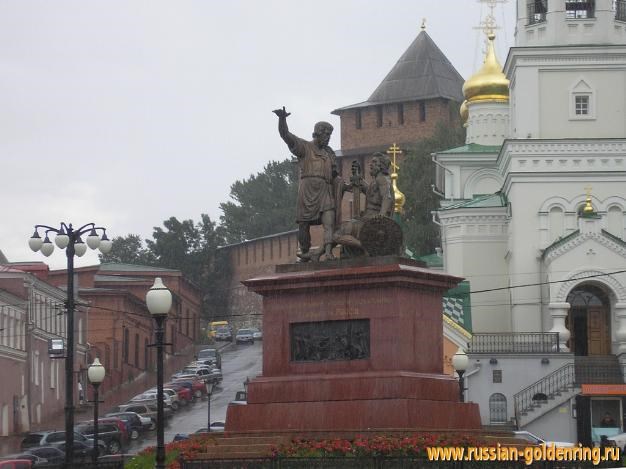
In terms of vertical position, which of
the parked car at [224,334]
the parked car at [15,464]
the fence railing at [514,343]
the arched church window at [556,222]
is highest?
the arched church window at [556,222]

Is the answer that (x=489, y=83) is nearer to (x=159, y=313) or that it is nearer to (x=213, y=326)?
(x=213, y=326)

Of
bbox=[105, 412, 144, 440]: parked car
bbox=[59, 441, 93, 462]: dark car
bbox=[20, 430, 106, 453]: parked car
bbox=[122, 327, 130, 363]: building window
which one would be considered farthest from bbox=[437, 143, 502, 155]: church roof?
bbox=[59, 441, 93, 462]: dark car

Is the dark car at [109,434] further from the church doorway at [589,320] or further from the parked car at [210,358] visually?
the parked car at [210,358]

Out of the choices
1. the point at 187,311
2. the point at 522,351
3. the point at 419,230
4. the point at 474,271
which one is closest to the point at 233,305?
the point at 187,311

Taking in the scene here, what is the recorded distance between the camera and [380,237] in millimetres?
30562

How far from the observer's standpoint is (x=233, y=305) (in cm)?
14088

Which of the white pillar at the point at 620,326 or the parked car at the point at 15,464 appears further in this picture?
the white pillar at the point at 620,326

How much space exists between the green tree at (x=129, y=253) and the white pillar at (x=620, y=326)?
84581 mm

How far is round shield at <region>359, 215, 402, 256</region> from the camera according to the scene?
3052 centimetres

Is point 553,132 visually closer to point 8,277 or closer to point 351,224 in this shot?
point 8,277

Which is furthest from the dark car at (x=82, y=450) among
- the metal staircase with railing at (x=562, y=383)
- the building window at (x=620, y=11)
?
the building window at (x=620, y=11)

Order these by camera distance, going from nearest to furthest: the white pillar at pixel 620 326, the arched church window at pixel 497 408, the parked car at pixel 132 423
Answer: the arched church window at pixel 497 408, the parked car at pixel 132 423, the white pillar at pixel 620 326

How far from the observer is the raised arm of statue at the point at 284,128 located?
1251 inches

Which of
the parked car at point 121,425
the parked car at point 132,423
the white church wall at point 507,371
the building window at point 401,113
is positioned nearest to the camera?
the parked car at point 121,425
